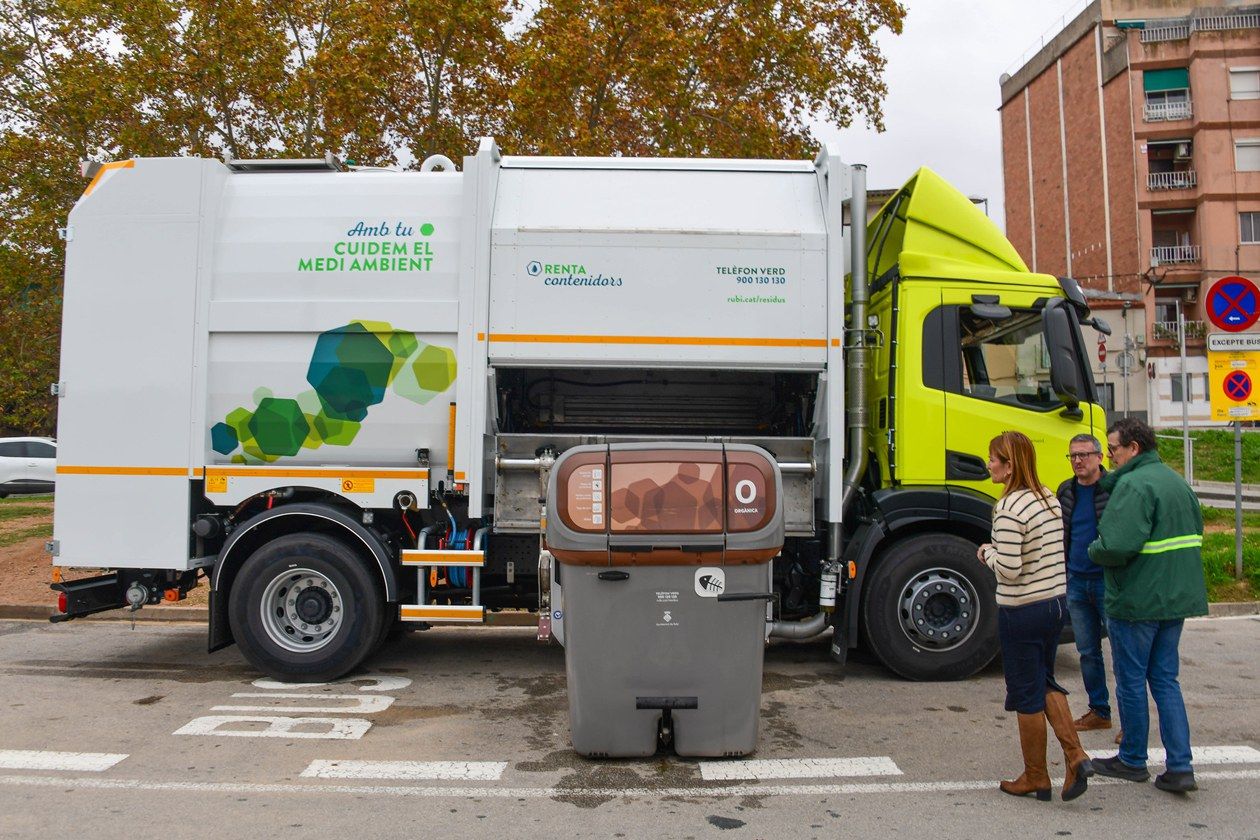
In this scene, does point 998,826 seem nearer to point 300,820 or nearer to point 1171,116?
point 300,820

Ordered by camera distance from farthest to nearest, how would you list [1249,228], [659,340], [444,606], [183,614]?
[1249,228]
[183,614]
[444,606]
[659,340]

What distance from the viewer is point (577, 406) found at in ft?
23.4

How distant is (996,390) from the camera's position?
22.3 feet

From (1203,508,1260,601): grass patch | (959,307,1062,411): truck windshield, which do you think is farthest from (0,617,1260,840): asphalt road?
(1203,508,1260,601): grass patch

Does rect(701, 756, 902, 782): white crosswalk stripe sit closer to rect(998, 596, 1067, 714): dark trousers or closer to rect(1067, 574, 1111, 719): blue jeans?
rect(998, 596, 1067, 714): dark trousers

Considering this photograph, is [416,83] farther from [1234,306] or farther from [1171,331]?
[1171,331]

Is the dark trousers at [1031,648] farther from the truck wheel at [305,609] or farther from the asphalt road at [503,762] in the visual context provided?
the truck wheel at [305,609]

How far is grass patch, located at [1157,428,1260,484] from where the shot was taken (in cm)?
2478

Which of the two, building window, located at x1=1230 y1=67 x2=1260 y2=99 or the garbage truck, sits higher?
building window, located at x1=1230 y1=67 x2=1260 y2=99

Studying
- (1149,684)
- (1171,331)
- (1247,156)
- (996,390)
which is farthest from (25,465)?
(1247,156)

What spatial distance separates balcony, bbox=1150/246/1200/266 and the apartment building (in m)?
0.05

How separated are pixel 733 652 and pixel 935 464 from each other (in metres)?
2.47

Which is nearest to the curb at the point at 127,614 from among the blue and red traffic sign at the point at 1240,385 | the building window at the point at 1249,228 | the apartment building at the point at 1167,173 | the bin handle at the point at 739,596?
the bin handle at the point at 739,596

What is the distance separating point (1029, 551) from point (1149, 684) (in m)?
0.95
